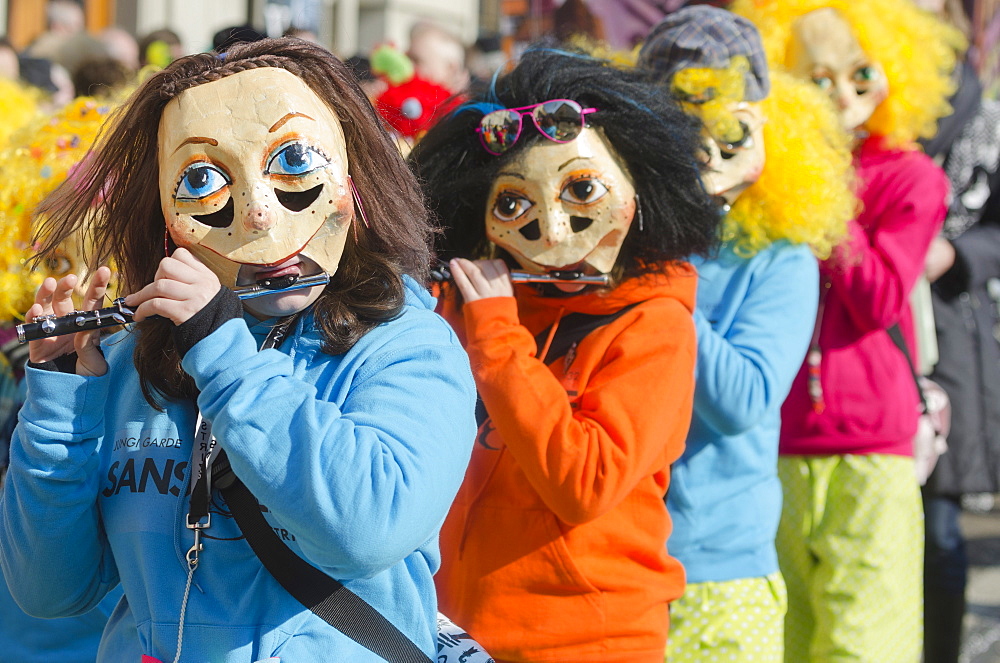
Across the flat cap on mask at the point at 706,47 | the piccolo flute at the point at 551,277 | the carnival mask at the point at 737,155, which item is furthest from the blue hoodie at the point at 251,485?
the flat cap on mask at the point at 706,47

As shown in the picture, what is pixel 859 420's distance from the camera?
2.85 m

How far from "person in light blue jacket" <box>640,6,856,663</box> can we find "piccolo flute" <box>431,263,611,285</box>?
0.32 meters

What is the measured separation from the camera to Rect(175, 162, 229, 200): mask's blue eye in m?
1.55

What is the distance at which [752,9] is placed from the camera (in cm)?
335

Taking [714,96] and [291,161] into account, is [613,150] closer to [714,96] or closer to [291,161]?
[714,96]

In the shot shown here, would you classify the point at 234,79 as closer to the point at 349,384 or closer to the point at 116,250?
the point at 116,250

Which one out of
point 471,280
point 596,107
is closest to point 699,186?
point 596,107

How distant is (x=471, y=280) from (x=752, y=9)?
1.70 m

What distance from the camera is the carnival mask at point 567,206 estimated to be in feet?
6.91

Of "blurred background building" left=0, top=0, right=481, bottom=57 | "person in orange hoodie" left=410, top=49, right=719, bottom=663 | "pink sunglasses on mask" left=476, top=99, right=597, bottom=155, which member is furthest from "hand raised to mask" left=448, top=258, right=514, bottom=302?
"blurred background building" left=0, top=0, right=481, bottom=57

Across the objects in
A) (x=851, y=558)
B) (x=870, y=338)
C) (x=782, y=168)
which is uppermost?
(x=782, y=168)

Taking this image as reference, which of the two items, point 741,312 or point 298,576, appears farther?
point 741,312

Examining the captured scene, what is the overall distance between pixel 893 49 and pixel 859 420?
1087mm

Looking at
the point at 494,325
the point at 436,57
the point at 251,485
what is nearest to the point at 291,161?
the point at 251,485
